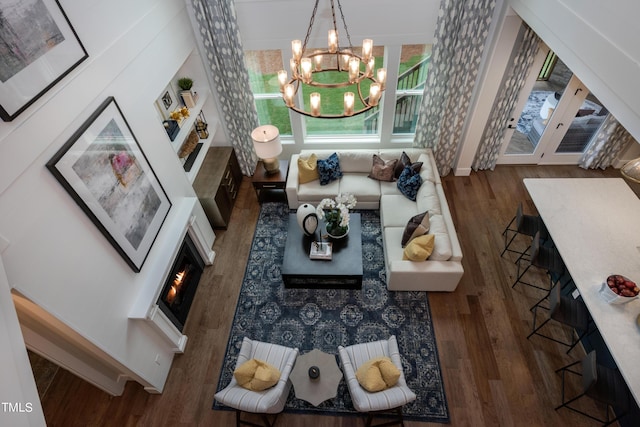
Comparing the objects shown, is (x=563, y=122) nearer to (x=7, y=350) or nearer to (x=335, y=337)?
(x=335, y=337)

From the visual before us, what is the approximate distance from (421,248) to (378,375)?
159 centimetres

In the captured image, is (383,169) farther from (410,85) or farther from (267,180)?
(267,180)

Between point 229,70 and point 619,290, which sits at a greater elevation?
point 229,70

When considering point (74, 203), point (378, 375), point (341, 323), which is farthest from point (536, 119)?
point (74, 203)

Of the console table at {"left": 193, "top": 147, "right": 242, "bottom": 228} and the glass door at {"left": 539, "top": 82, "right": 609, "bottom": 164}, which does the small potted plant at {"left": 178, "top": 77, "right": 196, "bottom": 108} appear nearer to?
the console table at {"left": 193, "top": 147, "right": 242, "bottom": 228}

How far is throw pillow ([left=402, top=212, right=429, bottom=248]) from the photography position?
4332 millimetres

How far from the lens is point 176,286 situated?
161 inches

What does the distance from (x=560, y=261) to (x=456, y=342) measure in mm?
1561

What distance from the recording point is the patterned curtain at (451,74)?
4266mm

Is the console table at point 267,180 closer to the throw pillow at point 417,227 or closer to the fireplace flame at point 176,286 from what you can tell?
the fireplace flame at point 176,286

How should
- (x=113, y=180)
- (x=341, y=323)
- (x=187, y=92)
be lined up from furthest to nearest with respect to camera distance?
(x=187, y=92) < (x=341, y=323) < (x=113, y=180)

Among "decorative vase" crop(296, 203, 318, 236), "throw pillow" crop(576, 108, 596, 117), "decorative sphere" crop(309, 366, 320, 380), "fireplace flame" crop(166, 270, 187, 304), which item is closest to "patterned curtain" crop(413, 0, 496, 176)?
"throw pillow" crop(576, 108, 596, 117)

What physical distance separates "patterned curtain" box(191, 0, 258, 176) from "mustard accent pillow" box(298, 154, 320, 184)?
1060mm

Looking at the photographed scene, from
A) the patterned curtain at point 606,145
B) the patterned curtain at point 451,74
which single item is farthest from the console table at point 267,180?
the patterned curtain at point 606,145
